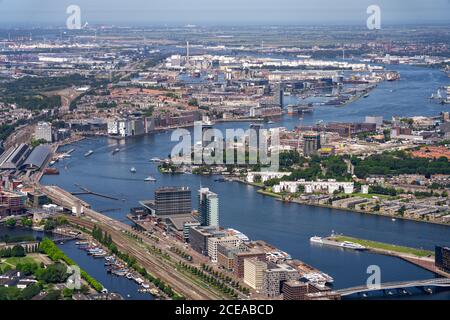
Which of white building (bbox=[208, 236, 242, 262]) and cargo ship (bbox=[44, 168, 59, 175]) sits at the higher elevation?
white building (bbox=[208, 236, 242, 262])

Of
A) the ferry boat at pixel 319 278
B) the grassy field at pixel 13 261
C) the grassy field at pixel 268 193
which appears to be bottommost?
the grassy field at pixel 268 193

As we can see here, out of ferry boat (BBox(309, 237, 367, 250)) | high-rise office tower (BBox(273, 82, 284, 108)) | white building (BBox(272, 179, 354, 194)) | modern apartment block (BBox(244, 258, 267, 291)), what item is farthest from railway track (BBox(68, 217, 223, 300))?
high-rise office tower (BBox(273, 82, 284, 108))

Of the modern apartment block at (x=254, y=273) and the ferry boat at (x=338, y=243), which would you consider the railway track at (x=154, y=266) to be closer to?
the modern apartment block at (x=254, y=273)

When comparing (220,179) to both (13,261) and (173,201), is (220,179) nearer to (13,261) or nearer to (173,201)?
(173,201)

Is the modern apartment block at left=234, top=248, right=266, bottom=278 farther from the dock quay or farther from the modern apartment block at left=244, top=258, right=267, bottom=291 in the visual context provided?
the dock quay

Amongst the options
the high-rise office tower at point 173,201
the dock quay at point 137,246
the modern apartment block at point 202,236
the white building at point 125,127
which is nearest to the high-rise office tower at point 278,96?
the white building at point 125,127

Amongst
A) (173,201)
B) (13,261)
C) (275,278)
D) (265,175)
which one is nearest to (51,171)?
(265,175)
